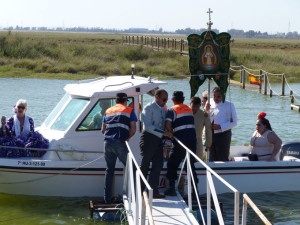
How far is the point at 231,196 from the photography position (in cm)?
1070

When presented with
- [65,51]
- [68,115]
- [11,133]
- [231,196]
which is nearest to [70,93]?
[68,115]

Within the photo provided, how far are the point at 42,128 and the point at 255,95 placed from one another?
2033cm

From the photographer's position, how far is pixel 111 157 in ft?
29.9

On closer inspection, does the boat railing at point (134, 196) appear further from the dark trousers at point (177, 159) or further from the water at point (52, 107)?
the water at point (52, 107)

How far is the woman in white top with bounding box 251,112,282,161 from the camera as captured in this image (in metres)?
10.1

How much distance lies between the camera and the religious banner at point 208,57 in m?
10.6

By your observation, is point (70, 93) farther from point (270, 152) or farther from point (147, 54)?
point (147, 54)

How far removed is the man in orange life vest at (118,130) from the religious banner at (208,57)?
6.80 ft

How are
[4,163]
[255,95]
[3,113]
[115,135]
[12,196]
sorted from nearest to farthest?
[115,135], [4,163], [12,196], [3,113], [255,95]

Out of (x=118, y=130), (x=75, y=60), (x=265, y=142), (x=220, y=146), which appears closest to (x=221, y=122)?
(x=220, y=146)

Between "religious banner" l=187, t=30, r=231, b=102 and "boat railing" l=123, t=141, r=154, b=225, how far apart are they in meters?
2.53

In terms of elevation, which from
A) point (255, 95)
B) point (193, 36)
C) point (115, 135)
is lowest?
point (255, 95)

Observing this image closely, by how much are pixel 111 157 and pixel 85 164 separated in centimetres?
84

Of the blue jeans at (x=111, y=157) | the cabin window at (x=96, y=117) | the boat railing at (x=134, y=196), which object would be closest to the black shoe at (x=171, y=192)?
the boat railing at (x=134, y=196)
